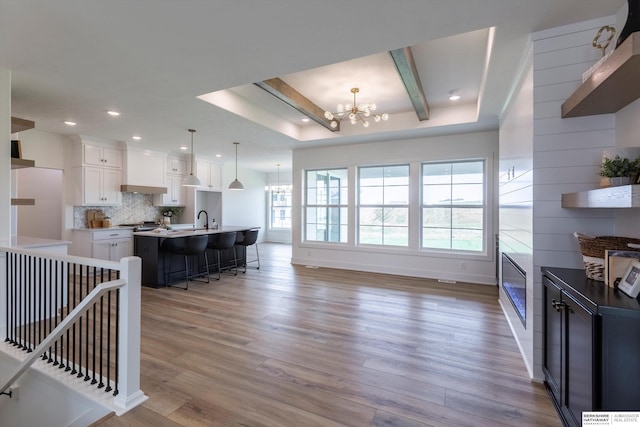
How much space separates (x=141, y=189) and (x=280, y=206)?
17.1 ft

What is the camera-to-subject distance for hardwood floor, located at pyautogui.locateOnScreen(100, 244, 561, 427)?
1892 millimetres

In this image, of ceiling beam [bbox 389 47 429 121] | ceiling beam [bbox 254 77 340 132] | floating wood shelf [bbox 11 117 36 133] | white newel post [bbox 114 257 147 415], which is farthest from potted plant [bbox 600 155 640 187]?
floating wood shelf [bbox 11 117 36 133]

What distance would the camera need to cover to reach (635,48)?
4.30 feet

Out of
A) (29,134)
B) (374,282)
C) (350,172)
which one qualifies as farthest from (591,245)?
(29,134)

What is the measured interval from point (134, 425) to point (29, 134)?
18.6 feet

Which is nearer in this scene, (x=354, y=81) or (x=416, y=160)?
(x=354, y=81)

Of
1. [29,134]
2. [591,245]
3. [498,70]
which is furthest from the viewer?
[29,134]

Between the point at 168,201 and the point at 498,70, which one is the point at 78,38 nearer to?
the point at 498,70

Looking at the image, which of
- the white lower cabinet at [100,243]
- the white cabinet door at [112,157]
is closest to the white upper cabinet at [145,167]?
the white cabinet door at [112,157]

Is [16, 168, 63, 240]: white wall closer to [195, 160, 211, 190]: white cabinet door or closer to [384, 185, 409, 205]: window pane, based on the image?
[195, 160, 211, 190]: white cabinet door

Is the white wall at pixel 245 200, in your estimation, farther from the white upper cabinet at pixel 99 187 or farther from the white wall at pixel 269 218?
the white upper cabinet at pixel 99 187

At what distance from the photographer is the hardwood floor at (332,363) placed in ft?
6.21

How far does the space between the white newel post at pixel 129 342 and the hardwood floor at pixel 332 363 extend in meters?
0.11

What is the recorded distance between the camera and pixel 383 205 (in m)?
5.97
